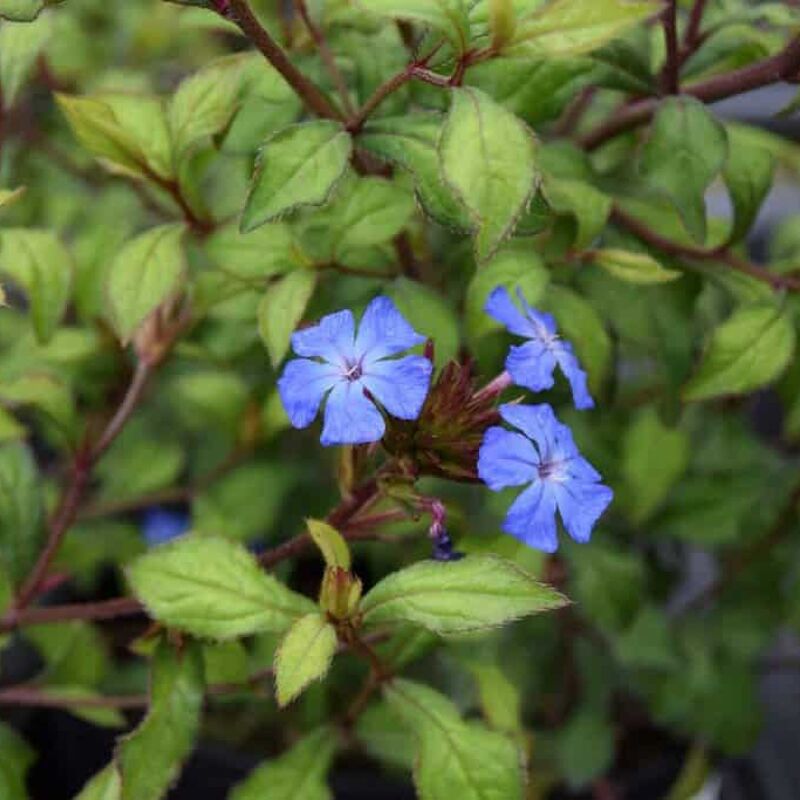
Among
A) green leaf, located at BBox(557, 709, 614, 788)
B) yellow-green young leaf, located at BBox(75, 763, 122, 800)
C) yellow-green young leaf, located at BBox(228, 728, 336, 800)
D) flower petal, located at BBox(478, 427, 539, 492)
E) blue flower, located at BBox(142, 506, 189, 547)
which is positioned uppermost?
flower petal, located at BBox(478, 427, 539, 492)

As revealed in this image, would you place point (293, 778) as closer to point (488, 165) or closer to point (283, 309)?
point (283, 309)

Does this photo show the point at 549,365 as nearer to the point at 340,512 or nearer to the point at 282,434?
the point at 340,512

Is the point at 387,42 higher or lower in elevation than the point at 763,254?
higher

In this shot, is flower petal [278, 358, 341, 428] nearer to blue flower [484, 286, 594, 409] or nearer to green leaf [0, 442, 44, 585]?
blue flower [484, 286, 594, 409]

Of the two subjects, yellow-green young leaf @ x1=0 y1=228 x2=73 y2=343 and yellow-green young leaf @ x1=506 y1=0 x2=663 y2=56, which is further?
yellow-green young leaf @ x1=0 y1=228 x2=73 y2=343

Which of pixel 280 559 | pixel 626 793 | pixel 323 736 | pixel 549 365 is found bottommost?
pixel 626 793

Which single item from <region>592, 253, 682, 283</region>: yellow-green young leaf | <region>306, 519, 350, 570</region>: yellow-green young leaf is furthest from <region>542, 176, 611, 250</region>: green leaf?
<region>306, 519, 350, 570</region>: yellow-green young leaf

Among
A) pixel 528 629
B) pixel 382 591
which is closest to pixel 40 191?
pixel 528 629

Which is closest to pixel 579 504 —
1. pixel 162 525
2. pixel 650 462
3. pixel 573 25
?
pixel 573 25
